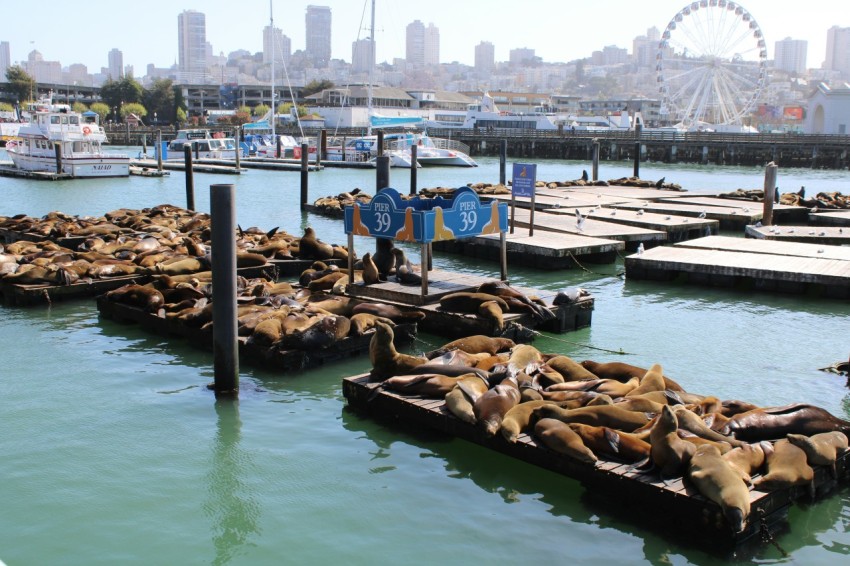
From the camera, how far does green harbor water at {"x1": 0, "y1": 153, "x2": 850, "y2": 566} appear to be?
5.09 metres

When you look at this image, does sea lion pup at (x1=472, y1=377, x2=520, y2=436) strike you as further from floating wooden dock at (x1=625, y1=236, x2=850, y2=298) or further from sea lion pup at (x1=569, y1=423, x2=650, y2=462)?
floating wooden dock at (x1=625, y1=236, x2=850, y2=298)

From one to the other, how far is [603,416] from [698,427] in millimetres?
601

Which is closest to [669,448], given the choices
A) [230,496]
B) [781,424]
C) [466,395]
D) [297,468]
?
[781,424]

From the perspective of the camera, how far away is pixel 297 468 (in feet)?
20.2

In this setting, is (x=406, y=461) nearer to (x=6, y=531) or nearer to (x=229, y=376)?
(x=229, y=376)

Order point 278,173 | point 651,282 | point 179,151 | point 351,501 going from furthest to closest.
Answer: point 179,151 → point 278,173 → point 651,282 → point 351,501

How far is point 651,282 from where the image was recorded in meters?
13.8

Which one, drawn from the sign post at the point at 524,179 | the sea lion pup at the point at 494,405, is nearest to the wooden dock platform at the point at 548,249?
the sign post at the point at 524,179

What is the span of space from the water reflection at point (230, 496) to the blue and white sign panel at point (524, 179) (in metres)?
9.13

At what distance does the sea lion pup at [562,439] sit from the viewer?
5.44 m

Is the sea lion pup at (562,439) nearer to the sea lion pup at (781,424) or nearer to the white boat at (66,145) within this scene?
the sea lion pup at (781,424)

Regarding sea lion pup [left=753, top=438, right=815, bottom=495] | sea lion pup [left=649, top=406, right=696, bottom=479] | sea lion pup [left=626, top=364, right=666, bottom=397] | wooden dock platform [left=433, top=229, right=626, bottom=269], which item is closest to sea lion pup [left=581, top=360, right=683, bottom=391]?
sea lion pup [left=626, top=364, right=666, bottom=397]

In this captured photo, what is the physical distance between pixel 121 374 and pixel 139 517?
3145 mm

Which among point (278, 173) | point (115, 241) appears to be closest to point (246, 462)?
point (115, 241)
